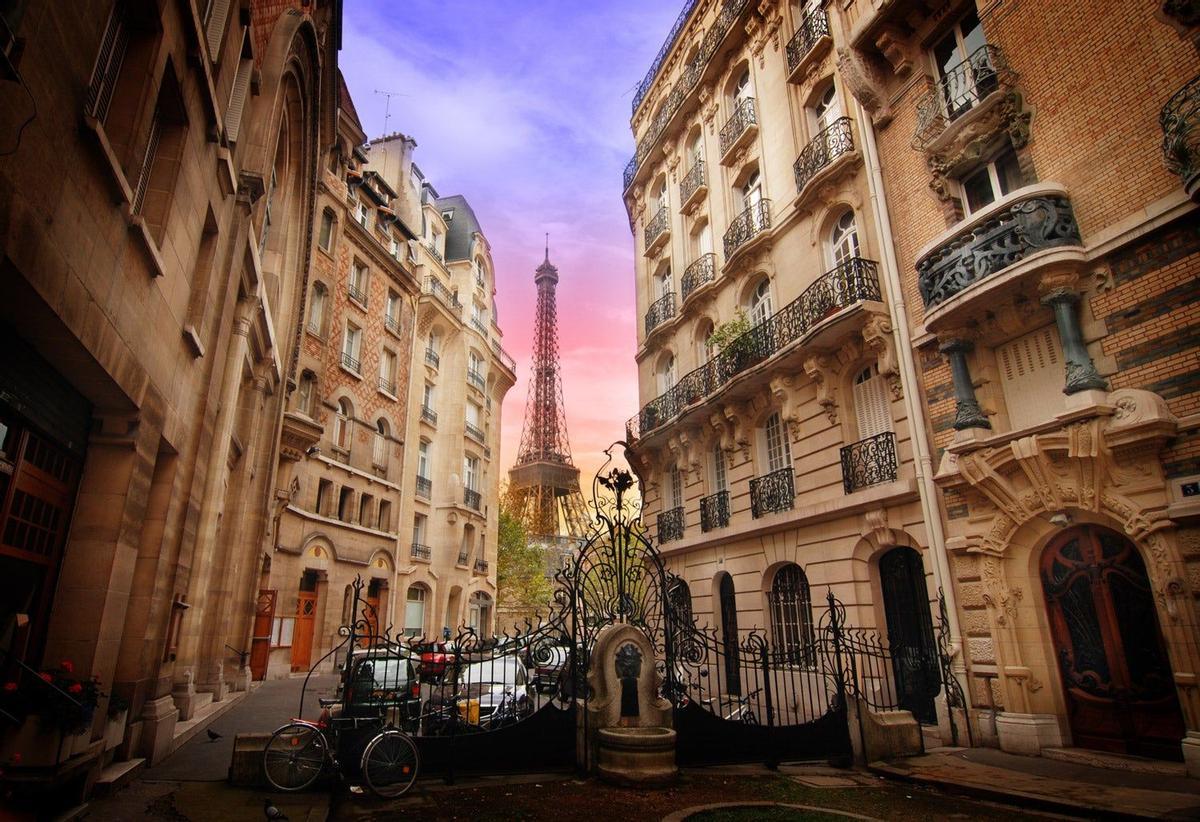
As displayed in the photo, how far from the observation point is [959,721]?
34.9 ft

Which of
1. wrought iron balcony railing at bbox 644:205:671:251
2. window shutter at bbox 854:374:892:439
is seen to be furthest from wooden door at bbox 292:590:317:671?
window shutter at bbox 854:374:892:439

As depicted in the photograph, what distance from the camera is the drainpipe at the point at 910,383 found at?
11219 mm

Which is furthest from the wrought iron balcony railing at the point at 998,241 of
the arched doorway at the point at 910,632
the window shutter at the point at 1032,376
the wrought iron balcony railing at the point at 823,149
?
the arched doorway at the point at 910,632

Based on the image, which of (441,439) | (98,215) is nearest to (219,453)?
(98,215)

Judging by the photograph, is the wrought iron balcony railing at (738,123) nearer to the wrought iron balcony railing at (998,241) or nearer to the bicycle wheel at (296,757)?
the wrought iron balcony railing at (998,241)

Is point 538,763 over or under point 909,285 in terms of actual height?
under

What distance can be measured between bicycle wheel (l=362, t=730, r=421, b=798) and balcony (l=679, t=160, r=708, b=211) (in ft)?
60.1

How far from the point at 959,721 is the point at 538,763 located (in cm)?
698

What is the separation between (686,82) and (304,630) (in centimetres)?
2419

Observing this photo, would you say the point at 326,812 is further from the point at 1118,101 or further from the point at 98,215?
the point at 1118,101

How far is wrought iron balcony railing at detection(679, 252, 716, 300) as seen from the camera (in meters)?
20.3

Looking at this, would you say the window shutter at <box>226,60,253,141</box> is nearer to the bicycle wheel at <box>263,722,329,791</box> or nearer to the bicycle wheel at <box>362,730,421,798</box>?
the bicycle wheel at <box>263,722,329,791</box>

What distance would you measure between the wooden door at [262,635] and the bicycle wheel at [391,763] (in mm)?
15836

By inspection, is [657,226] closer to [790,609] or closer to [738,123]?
[738,123]
